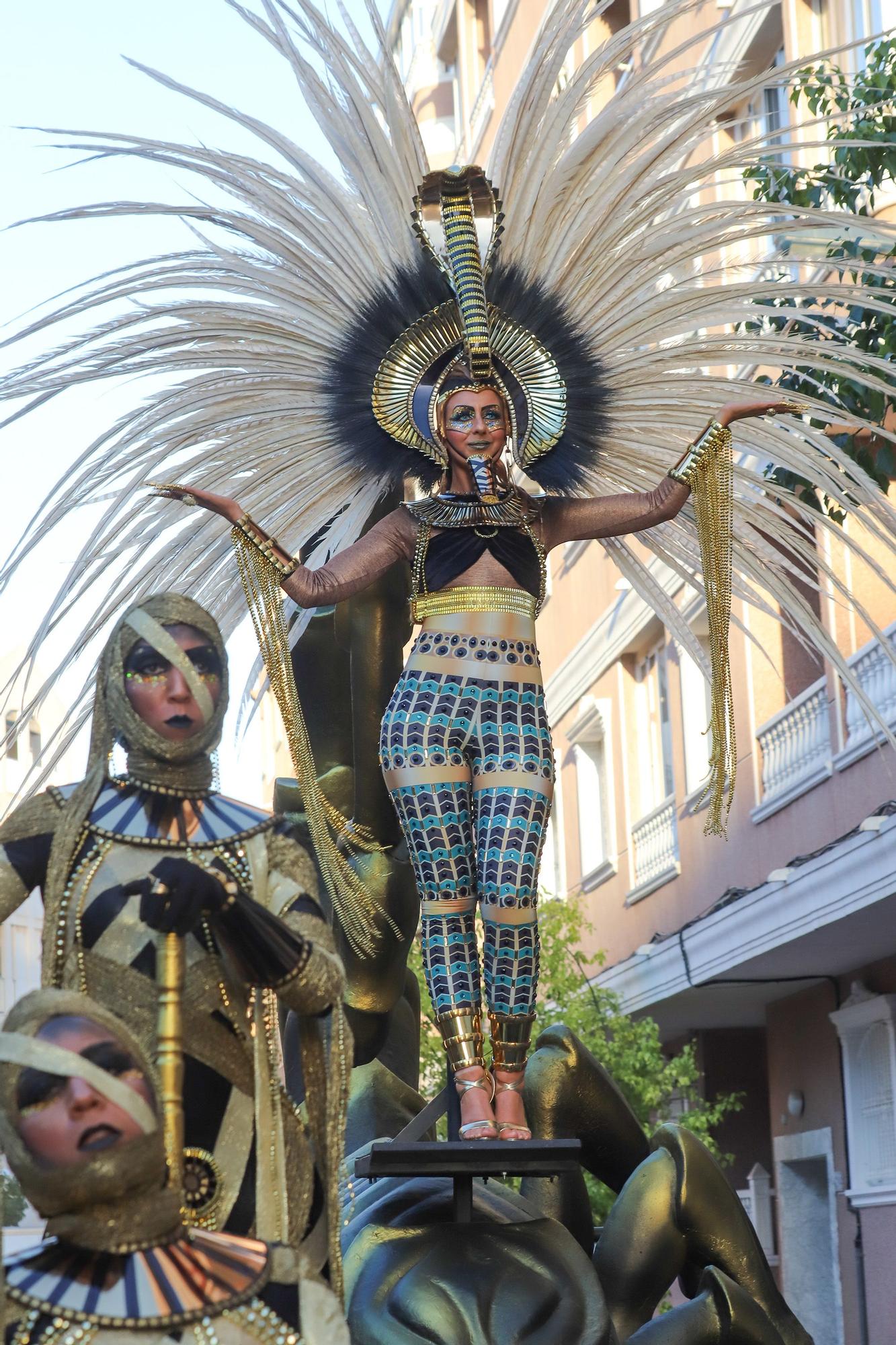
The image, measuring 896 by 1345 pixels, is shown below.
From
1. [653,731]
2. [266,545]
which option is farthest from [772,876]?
[266,545]

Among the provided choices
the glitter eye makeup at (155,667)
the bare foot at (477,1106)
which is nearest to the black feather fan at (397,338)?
the bare foot at (477,1106)

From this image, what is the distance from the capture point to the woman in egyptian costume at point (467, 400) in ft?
15.2

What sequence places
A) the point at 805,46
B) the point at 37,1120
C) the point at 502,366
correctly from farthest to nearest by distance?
the point at 805,46 < the point at 502,366 < the point at 37,1120

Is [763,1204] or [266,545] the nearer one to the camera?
[266,545]

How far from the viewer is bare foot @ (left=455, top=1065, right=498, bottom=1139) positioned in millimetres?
4426

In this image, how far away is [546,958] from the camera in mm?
14266

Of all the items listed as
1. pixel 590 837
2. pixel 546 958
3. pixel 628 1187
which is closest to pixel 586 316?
pixel 628 1187

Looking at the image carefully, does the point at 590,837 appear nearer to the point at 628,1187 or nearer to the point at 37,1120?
the point at 628,1187

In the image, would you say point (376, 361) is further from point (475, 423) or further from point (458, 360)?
point (475, 423)

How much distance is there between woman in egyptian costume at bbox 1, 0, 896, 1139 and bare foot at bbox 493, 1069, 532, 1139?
0.03 meters

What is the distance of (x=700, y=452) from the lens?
4750mm

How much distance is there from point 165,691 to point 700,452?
5.79 ft

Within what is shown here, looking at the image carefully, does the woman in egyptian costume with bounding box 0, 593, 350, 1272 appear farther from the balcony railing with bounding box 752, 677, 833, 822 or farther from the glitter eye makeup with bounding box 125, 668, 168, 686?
the balcony railing with bounding box 752, 677, 833, 822

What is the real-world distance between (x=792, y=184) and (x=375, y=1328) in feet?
15.9
